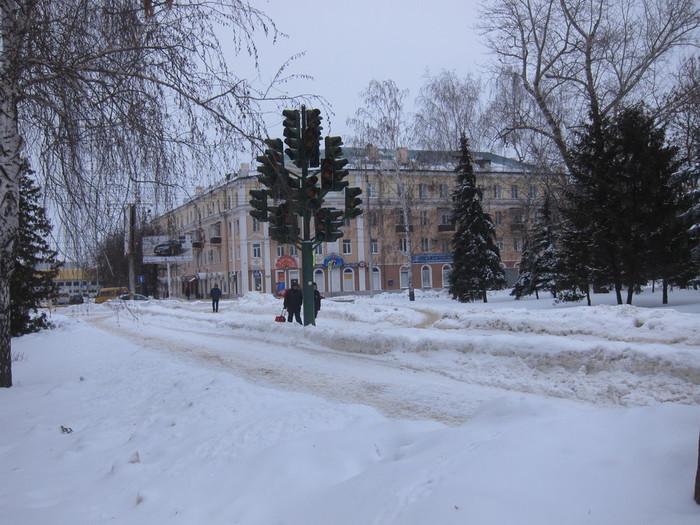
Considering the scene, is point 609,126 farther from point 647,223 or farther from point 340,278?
point 340,278

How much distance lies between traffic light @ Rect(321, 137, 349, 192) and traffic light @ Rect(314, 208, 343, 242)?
2.43ft

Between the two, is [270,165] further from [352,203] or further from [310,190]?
[352,203]

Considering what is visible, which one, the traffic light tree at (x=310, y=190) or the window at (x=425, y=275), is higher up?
A: the traffic light tree at (x=310, y=190)

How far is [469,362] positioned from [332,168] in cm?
593

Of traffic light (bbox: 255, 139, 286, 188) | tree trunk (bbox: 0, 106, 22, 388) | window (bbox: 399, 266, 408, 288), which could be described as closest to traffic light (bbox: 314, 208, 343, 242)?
traffic light (bbox: 255, 139, 286, 188)

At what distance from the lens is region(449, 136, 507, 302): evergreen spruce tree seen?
31375 mm

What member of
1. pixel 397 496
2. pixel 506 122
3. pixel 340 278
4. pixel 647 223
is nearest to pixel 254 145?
A: pixel 397 496

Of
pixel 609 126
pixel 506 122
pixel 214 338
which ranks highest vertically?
pixel 506 122

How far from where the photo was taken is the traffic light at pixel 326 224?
13547mm

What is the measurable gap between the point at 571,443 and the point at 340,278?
52.5m

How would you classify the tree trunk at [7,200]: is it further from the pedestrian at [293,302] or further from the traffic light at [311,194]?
the pedestrian at [293,302]

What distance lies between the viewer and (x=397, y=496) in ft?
10.0

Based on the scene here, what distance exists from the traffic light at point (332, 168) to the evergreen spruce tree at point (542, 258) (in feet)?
55.7

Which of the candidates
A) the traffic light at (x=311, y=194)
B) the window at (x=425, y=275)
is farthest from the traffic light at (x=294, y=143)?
the window at (x=425, y=275)
